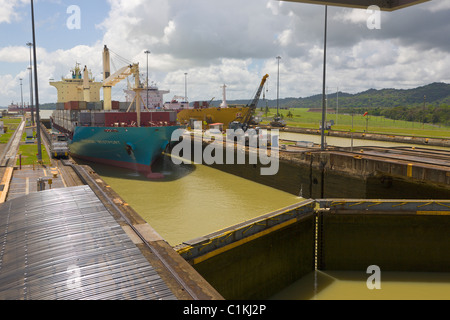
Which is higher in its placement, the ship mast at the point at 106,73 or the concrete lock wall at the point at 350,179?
the ship mast at the point at 106,73

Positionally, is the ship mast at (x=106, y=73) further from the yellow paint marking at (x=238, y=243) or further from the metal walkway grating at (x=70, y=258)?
the yellow paint marking at (x=238, y=243)

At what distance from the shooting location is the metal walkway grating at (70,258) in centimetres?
866

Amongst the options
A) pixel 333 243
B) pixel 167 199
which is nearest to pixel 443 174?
pixel 333 243

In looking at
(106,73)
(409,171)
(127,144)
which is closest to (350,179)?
(409,171)

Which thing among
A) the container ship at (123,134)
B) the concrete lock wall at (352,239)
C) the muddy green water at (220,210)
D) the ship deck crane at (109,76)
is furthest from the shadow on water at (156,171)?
the concrete lock wall at (352,239)

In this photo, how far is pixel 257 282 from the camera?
15.1 m

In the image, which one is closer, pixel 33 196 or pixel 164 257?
pixel 164 257

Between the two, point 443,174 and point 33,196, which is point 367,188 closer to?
point 443,174

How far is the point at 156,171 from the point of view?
42.8 metres

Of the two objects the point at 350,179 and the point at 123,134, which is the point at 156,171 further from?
the point at 350,179

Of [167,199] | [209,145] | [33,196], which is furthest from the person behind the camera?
[209,145]

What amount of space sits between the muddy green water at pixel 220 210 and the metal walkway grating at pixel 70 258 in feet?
21.8

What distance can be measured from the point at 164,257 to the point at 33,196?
9.85m

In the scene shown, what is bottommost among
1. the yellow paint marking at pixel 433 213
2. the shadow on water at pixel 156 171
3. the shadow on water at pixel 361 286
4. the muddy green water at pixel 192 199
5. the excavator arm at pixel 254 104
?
the shadow on water at pixel 361 286
